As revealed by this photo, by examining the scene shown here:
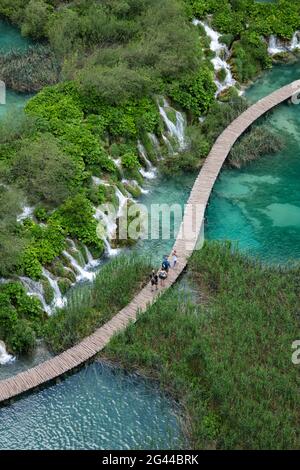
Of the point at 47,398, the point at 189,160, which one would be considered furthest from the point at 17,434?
the point at 189,160

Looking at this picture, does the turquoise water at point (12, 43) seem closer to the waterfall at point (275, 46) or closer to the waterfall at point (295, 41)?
the waterfall at point (275, 46)

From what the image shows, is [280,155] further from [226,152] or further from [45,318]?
[45,318]

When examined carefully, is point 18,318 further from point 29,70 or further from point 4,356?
point 29,70

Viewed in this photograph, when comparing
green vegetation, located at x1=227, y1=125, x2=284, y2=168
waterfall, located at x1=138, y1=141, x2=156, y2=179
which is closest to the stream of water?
waterfall, located at x1=138, y1=141, x2=156, y2=179

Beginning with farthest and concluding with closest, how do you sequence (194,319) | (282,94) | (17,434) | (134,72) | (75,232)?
1. (282,94)
2. (134,72)
3. (75,232)
4. (194,319)
5. (17,434)

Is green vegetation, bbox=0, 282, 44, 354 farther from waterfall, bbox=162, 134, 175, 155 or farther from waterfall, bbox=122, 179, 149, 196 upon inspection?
waterfall, bbox=162, 134, 175, 155

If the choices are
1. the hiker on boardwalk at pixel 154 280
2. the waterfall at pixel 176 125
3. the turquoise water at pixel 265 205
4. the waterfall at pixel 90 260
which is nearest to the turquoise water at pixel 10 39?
the waterfall at pixel 176 125
